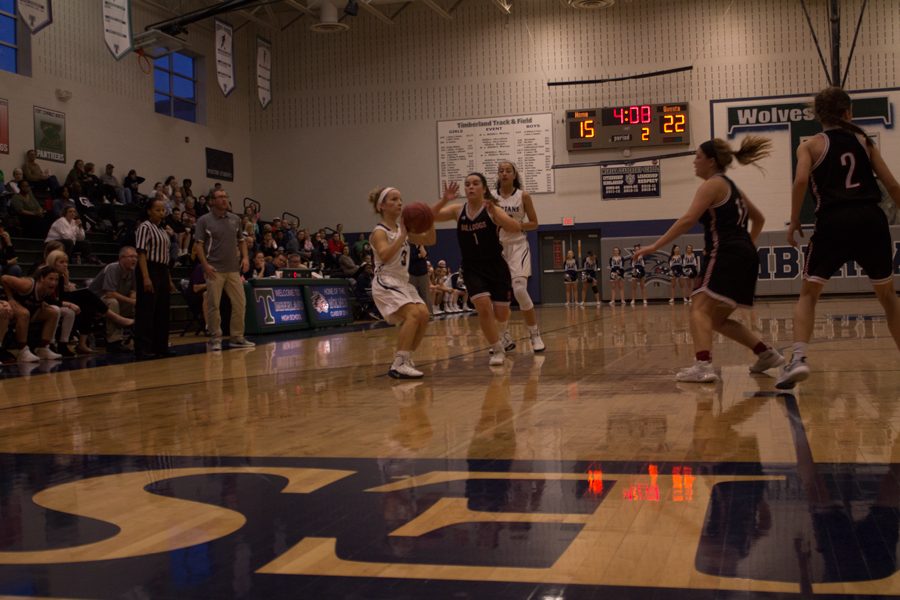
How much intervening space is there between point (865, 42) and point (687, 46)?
180 inches

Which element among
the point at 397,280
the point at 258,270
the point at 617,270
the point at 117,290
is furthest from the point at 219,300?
the point at 617,270

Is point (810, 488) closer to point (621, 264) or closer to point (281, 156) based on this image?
point (621, 264)

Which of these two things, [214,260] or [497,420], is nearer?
[497,420]

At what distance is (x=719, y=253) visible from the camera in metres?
5.28

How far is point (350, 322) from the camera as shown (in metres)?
17.1

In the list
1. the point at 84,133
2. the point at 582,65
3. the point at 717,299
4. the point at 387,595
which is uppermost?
the point at 582,65

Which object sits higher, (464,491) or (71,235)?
(71,235)

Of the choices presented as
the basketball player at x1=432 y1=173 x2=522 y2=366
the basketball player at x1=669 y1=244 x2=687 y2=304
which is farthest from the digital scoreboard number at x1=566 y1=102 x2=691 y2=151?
the basketball player at x1=432 y1=173 x2=522 y2=366

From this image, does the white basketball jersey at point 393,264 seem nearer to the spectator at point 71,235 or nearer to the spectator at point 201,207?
the spectator at point 71,235

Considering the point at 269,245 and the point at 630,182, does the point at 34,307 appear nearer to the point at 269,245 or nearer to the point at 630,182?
the point at 269,245

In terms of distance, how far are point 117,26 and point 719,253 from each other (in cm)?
1457

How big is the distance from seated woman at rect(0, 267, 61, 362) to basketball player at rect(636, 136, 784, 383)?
673 cm

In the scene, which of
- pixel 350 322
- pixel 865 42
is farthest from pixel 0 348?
pixel 865 42

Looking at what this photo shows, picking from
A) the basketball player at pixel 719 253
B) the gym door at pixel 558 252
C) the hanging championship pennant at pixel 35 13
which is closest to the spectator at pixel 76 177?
the hanging championship pennant at pixel 35 13
